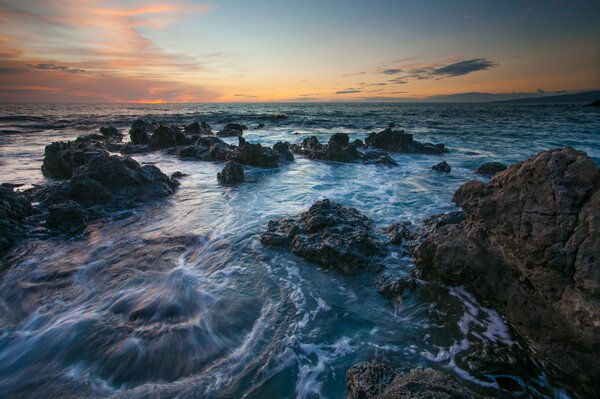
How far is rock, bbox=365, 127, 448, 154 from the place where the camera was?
19.1 m

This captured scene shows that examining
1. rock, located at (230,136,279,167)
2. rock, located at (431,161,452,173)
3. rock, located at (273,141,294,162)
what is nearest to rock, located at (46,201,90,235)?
rock, located at (230,136,279,167)

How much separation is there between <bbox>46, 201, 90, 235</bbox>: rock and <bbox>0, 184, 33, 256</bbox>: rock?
1.91ft

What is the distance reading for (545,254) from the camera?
3.55 m

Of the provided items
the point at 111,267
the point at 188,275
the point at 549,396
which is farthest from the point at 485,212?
the point at 111,267

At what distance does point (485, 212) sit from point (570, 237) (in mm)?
1060

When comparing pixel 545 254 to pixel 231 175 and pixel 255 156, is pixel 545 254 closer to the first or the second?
pixel 231 175

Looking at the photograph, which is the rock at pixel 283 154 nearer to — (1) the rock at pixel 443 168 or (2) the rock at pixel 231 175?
(2) the rock at pixel 231 175

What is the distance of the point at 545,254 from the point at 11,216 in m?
10.2

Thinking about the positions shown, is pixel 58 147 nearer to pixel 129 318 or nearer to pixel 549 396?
pixel 129 318

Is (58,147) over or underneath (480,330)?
over

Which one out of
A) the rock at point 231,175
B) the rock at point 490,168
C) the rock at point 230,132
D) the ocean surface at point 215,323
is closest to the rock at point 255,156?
the rock at point 231,175

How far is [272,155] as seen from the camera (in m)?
15.1

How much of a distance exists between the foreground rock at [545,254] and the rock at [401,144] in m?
15.3

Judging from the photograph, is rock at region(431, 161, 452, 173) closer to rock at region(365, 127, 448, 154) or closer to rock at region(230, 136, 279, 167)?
rock at region(365, 127, 448, 154)
